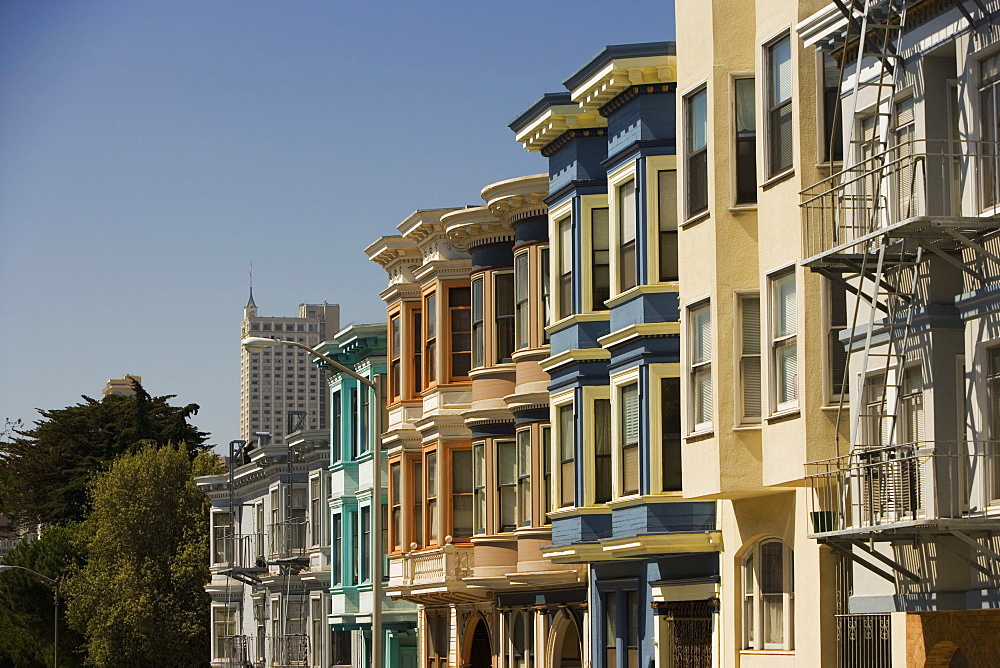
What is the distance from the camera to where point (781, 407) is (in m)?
25.5

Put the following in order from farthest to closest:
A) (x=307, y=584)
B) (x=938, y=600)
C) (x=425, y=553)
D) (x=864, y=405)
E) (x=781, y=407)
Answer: (x=307, y=584) < (x=425, y=553) < (x=781, y=407) < (x=864, y=405) < (x=938, y=600)

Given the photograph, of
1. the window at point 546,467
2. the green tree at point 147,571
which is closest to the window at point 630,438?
the window at point 546,467

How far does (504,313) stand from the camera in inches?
1615

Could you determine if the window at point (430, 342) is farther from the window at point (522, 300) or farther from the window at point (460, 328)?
the window at point (522, 300)

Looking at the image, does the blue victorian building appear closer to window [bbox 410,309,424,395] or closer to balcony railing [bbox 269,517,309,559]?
window [bbox 410,309,424,395]

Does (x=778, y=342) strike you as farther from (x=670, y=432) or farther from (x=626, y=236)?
(x=626, y=236)

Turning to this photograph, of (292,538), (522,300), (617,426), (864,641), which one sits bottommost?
(864,641)

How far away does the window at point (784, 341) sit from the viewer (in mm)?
25328

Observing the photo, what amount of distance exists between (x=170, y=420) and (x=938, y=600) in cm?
8828

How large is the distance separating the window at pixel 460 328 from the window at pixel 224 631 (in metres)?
33.6

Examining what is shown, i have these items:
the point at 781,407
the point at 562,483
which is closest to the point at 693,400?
the point at 781,407

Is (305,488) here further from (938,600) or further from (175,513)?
(938,600)

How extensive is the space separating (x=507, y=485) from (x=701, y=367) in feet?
42.5

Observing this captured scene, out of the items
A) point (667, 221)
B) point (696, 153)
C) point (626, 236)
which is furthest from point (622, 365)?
point (696, 153)
